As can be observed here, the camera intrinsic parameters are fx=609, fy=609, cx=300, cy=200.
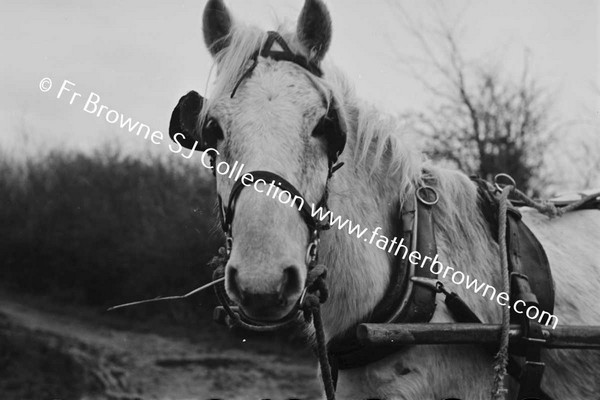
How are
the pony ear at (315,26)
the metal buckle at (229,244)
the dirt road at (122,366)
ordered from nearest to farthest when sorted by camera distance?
the metal buckle at (229,244) → the pony ear at (315,26) → the dirt road at (122,366)

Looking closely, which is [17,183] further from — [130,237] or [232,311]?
[232,311]

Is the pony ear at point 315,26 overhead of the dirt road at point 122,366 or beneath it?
overhead

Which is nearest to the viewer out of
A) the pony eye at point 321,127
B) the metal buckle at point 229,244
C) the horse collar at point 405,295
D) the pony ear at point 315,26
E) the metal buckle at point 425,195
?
the metal buckle at point 229,244

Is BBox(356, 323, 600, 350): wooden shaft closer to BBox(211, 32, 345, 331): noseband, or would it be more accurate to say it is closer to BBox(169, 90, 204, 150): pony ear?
BBox(211, 32, 345, 331): noseband

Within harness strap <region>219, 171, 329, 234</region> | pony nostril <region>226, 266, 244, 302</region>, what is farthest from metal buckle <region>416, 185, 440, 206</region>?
pony nostril <region>226, 266, 244, 302</region>

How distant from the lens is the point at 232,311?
7.21 feet

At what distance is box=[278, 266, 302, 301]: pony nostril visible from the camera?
1923 millimetres

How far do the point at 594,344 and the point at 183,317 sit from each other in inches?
367

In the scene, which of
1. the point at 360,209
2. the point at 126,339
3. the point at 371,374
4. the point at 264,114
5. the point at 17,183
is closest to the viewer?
the point at 264,114

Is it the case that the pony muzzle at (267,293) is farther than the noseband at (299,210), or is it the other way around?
the noseband at (299,210)

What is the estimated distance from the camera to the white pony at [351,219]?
77.2 inches

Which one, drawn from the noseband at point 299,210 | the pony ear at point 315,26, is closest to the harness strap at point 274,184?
the noseband at point 299,210

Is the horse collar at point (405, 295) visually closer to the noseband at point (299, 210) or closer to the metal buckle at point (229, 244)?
the noseband at point (299, 210)

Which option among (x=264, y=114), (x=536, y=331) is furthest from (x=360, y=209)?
(x=536, y=331)
